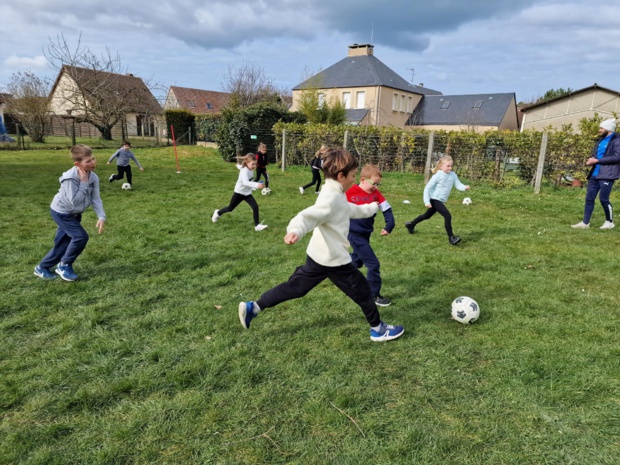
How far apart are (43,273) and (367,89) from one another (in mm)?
Answer: 41042

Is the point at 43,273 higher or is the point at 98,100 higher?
the point at 98,100

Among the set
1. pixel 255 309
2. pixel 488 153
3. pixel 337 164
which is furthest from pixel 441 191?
pixel 488 153

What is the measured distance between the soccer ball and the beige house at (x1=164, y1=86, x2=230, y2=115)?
54.9 m

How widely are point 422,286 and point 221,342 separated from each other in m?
2.74

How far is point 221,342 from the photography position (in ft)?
12.3

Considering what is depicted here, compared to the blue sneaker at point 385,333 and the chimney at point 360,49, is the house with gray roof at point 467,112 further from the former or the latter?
the blue sneaker at point 385,333

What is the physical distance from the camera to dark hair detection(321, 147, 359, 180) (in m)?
3.44

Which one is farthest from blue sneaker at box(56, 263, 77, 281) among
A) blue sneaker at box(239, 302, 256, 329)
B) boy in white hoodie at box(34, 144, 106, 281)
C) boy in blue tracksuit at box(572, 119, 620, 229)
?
boy in blue tracksuit at box(572, 119, 620, 229)

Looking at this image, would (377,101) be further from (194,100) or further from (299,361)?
(299,361)

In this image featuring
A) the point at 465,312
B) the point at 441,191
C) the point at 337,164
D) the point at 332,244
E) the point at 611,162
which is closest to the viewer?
the point at 337,164

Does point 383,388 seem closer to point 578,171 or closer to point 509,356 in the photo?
point 509,356

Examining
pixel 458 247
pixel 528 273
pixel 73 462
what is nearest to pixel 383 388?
pixel 73 462

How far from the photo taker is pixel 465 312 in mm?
4215

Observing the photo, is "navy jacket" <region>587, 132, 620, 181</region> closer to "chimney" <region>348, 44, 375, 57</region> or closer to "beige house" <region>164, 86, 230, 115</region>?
"chimney" <region>348, 44, 375, 57</region>
